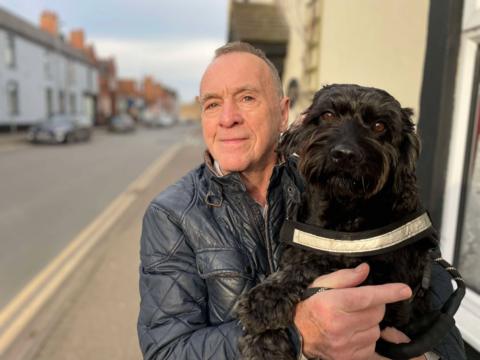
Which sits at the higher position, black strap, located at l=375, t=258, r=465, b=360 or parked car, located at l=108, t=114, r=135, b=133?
black strap, located at l=375, t=258, r=465, b=360

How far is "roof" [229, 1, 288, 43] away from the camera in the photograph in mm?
10258

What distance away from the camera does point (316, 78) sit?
761 centimetres

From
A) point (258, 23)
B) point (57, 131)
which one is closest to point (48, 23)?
point (57, 131)

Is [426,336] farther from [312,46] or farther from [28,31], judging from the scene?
[28,31]

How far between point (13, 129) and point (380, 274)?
33.1 m

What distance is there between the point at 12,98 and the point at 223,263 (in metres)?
35.9

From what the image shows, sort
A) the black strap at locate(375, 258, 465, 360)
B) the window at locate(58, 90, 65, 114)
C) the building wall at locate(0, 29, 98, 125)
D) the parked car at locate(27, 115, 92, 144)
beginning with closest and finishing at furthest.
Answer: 1. the black strap at locate(375, 258, 465, 360)
2. the parked car at locate(27, 115, 92, 144)
3. the building wall at locate(0, 29, 98, 125)
4. the window at locate(58, 90, 65, 114)

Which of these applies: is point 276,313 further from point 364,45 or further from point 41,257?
point 41,257

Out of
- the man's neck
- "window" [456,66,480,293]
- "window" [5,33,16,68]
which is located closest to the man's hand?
the man's neck

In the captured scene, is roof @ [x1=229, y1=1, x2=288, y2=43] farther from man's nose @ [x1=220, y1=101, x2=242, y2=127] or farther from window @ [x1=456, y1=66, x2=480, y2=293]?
man's nose @ [x1=220, y1=101, x2=242, y2=127]

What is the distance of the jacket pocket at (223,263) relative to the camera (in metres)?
1.71

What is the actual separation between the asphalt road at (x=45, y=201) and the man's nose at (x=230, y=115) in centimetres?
385

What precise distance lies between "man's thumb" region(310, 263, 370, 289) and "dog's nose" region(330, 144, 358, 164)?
378 mm

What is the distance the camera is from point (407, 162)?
1.71 metres
